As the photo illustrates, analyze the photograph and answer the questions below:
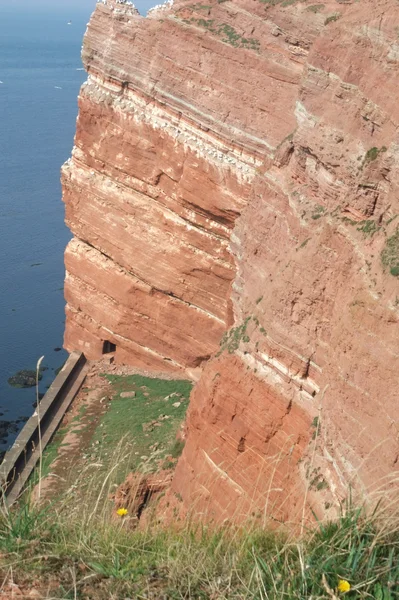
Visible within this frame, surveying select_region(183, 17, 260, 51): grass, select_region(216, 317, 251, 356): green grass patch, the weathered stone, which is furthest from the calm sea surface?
select_region(216, 317, 251, 356): green grass patch

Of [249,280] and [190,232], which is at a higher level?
[249,280]

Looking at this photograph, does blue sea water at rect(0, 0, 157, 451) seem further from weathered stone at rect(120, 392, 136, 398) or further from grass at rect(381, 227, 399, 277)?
grass at rect(381, 227, 399, 277)

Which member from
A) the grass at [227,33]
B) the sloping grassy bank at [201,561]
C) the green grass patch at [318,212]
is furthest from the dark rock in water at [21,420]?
the sloping grassy bank at [201,561]

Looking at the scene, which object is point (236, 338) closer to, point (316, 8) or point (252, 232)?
point (252, 232)

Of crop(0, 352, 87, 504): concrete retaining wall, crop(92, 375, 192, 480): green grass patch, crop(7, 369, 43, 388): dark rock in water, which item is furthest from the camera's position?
crop(7, 369, 43, 388): dark rock in water

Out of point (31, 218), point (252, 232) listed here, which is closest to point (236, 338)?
point (252, 232)

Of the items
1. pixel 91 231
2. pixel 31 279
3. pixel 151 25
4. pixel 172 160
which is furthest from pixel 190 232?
pixel 31 279

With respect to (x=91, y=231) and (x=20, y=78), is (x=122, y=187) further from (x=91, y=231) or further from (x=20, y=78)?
(x=20, y=78)
